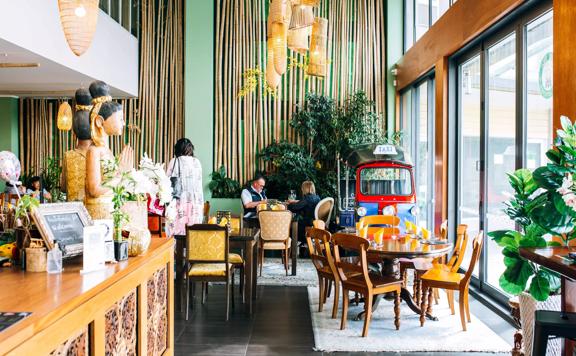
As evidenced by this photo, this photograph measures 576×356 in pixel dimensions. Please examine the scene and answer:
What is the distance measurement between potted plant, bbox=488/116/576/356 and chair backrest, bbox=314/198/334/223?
502cm

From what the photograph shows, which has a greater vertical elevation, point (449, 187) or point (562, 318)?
point (449, 187)

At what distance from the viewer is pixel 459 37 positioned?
648cm

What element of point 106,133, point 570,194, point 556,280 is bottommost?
point 556,280

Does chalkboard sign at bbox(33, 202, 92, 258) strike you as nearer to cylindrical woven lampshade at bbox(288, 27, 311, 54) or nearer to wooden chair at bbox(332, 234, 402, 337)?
wooden chair at bbox(332, 234, 402, 337)

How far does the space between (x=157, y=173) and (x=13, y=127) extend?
8579 mm

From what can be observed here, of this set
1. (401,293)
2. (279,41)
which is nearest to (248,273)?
(401,293)

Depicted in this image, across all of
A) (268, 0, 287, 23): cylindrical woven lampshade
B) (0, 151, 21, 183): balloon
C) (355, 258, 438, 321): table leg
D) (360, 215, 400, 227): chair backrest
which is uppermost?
(268, 0, 287, 23): cylindrical woven lampshade

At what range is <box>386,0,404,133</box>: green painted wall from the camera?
33.8ft

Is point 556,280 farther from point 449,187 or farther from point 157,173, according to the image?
point 449,187

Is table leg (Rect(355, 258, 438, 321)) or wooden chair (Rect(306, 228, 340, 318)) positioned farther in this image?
table leg (Rect(355, 258, 438, 321))

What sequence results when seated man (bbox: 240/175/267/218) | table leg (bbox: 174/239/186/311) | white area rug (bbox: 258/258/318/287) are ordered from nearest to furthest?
table leg (bbox: 174/239/186/311), white area rug (bbox: 258/258/318/287), seated man (bbox: 240/175/267/218)

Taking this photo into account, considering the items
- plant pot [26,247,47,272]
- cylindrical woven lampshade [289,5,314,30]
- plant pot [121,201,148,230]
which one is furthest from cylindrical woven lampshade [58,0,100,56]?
cylindrical woven lampshade [289,5,314,30]

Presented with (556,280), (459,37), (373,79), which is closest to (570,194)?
(556,280)

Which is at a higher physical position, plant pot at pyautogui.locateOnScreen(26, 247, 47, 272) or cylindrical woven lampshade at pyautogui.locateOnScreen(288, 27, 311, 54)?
cylindrical woven lampshade at pyautogui.locateOnScreen(288, 27, 311, 54)
